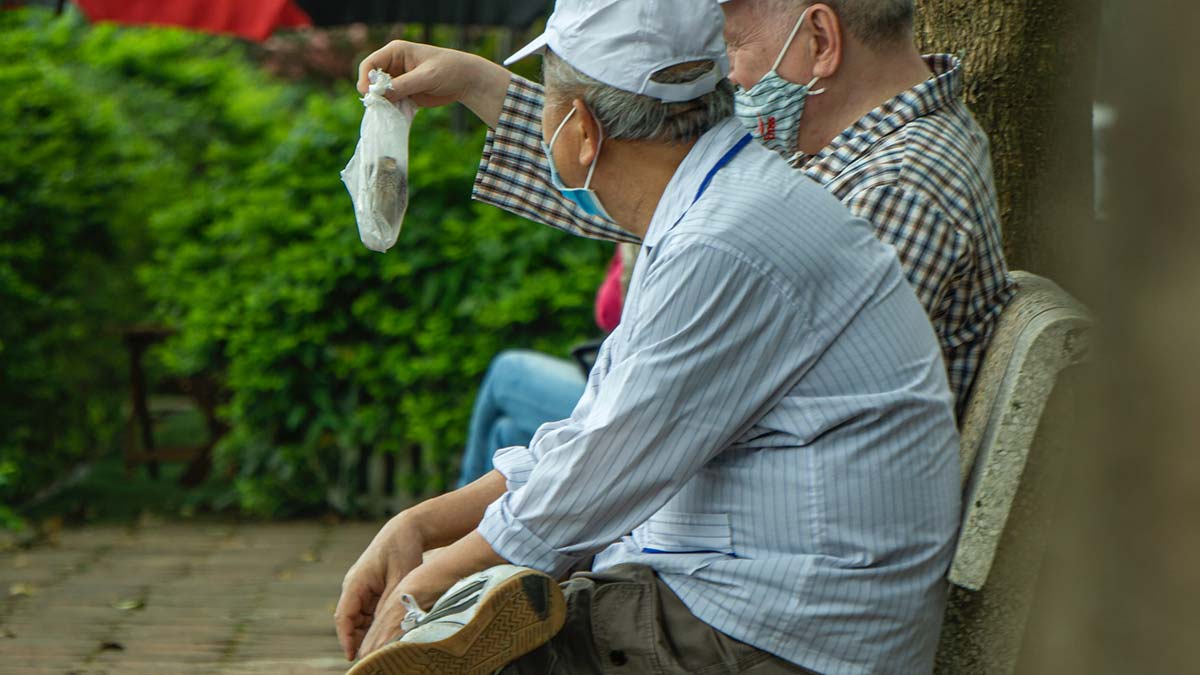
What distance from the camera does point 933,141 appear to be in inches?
95.8

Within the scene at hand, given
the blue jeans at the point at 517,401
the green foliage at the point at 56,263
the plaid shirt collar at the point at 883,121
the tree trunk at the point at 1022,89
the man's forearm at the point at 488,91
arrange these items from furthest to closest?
the green foliage at the point at 56,263 < the blue jeans at the point at 517,401 < the tree trunk at the point at 1022,89 < the man's forearm at the point at 488,91 < the plaid shirt collar at the point at 883,121

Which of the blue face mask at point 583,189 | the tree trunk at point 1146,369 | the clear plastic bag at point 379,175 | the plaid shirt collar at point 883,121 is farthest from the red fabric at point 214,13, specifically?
the tree trunk at point 1146,369

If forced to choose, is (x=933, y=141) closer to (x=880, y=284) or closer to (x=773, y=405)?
(x=880, y=284)

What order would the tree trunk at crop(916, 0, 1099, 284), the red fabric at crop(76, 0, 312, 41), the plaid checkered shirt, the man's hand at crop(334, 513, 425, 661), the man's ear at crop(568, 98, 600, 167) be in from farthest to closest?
the red fabric at crop(76, 0, 312, 41) < the tree trunk at crop(916, 0, 1099, 284) < the plaid checkered shirt < the man's hand at crop(334, 513, 425, 661) < the man's ear at crop(568, 98, 600, 167)

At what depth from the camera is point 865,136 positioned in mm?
2531

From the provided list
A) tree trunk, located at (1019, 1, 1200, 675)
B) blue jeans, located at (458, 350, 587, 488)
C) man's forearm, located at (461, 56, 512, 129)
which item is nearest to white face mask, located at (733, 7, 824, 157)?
man's forearm, located at (461, 56, 512, 129)

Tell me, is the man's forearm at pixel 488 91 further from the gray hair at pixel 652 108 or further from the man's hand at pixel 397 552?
the man's hand at pixel 397 552

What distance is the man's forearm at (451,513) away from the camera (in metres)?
2.23

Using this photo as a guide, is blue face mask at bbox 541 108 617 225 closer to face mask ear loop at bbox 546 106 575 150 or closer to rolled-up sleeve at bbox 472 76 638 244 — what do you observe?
face mask ear loop at bbox 546 106 575 150

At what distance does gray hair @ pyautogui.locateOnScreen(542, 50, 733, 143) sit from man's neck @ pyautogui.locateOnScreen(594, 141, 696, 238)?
0.6 inches

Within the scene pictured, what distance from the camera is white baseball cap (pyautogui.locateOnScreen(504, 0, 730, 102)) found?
1.96 m

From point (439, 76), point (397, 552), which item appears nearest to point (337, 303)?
point (439, 76)

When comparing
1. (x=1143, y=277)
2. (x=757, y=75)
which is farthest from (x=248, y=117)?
(x=1143, y=277)

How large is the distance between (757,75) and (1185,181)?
2.15m
